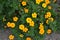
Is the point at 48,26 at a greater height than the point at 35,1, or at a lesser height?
lesser

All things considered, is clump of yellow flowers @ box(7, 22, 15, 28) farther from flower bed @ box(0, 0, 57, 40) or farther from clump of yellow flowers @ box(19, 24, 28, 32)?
clump of yellow flowers @ box(19, 24, 28, 32)

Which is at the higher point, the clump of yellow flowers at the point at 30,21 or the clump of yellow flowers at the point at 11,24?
the clump of yellow flowers at the point at 30,21

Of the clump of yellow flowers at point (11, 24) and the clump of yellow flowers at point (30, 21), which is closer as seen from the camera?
the clump of yellow flowers at point (30, 21)

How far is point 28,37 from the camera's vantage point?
12.5 feet

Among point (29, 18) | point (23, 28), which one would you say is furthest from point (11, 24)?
point (29, 18)

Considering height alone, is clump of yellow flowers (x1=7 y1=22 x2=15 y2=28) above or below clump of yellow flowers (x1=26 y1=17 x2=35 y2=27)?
below

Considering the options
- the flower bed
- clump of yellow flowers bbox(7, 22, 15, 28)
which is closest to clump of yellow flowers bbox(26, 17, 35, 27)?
the flower bed

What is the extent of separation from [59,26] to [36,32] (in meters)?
0.53

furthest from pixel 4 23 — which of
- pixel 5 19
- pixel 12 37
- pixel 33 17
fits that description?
pixel 33 17

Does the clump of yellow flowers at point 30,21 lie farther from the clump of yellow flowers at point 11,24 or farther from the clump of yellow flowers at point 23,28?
the clump of yellow flowers at point 11,24

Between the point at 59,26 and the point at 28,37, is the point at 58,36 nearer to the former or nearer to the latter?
the point at 59,26

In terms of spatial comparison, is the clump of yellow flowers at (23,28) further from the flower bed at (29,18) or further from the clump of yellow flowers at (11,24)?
the clump of yellow flowers at (11,24)

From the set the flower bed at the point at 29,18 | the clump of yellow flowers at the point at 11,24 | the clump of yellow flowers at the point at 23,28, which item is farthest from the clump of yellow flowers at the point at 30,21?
the clump of yellow flowers at the point at 11,24

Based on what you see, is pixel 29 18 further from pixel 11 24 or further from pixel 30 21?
pixel 11 24
